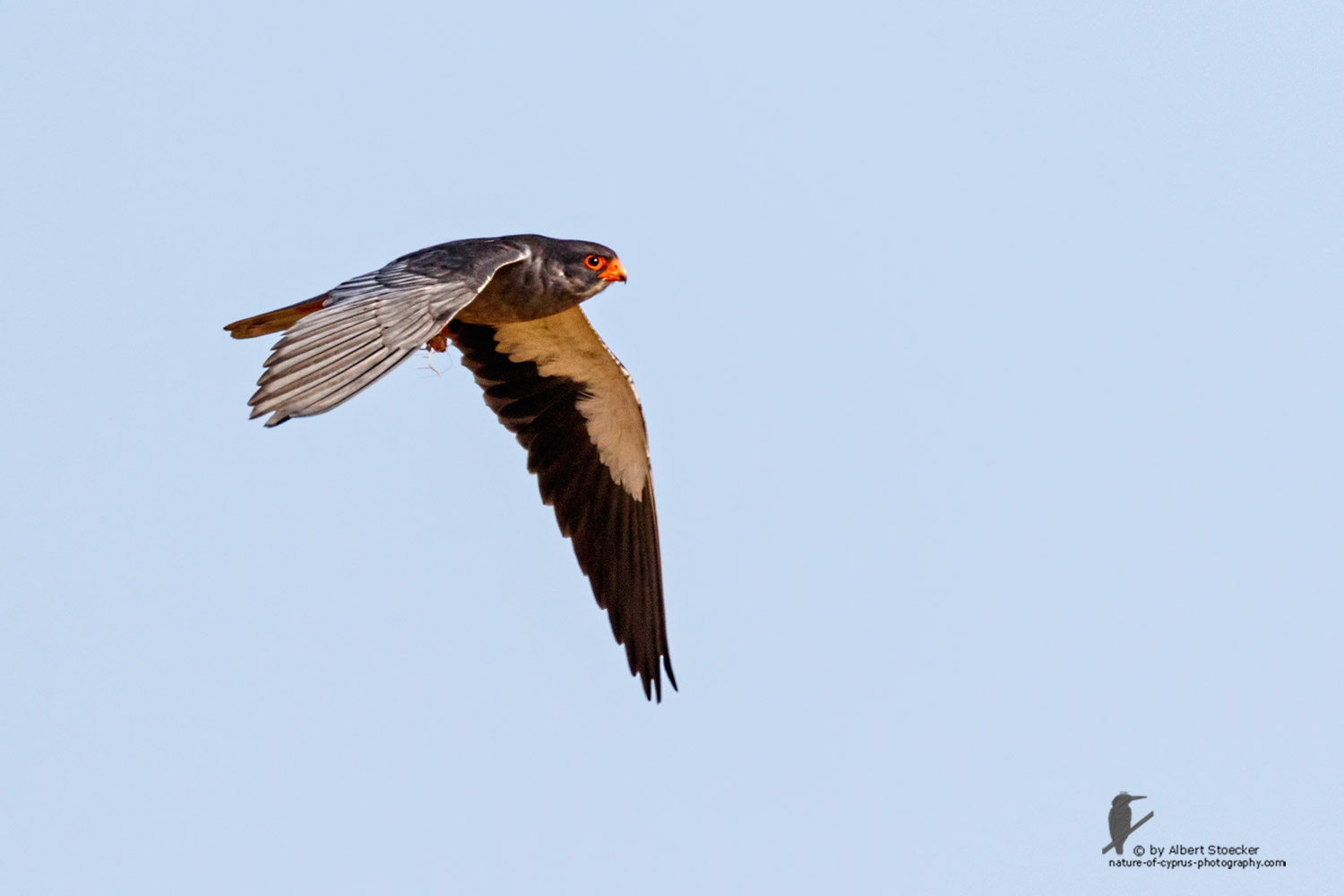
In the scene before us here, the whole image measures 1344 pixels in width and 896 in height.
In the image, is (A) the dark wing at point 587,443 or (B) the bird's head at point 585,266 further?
(A) the dark wing at point 587,443

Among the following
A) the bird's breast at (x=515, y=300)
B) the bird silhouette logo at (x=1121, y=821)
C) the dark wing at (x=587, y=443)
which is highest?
the bird's breast at (x=515, y=300)

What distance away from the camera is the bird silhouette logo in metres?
15.0

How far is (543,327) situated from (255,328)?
9.39 feet

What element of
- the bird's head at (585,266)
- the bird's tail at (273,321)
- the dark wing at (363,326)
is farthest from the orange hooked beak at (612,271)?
the bird's tail at (273,321)

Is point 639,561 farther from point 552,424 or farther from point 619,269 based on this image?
point 619,269

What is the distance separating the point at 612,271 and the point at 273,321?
99.8 inches

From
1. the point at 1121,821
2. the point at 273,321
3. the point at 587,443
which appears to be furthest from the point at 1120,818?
the point at 273,321

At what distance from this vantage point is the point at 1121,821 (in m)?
15.4

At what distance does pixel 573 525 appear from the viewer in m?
14.7

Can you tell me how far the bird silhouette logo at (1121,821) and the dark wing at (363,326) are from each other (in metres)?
7.24

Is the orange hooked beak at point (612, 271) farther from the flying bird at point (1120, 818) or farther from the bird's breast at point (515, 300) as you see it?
the flying bird at point (1120, 818)

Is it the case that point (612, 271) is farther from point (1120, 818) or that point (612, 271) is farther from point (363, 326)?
point (1120, 818)

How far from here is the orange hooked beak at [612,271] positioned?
13184 millimetres

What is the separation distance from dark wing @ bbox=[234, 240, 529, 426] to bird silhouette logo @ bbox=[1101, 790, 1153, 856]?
7244mm
